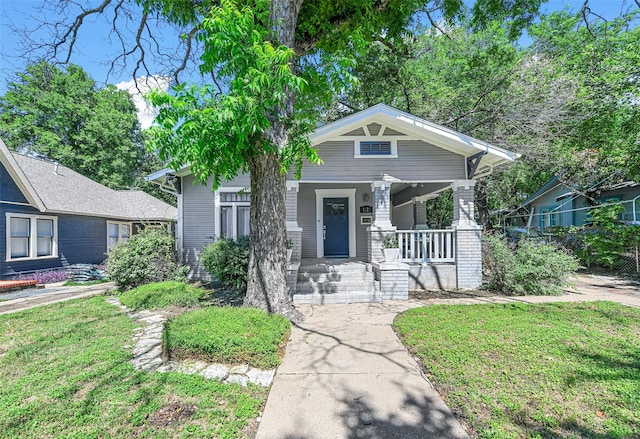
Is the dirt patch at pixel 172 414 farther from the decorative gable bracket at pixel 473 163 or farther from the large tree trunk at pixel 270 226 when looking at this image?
the decorative gable bracket at pixel 473 163

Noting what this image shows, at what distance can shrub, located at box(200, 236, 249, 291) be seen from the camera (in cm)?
699

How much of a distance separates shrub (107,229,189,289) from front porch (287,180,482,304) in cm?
379

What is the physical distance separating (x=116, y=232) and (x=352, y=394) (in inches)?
626

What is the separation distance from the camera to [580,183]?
42.8 feet

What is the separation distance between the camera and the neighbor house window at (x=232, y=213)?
30.9ft

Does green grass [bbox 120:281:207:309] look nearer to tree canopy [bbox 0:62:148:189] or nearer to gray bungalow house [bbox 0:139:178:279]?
gray bungalow house [bbox 0:139:178:279]

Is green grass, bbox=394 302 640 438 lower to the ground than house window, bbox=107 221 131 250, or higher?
lower

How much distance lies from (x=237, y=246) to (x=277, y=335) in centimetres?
365

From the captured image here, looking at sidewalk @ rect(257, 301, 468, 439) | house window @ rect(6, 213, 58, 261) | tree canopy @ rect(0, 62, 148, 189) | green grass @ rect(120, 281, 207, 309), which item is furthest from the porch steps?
tree canopy @ rect(0, 62, 148, 189)

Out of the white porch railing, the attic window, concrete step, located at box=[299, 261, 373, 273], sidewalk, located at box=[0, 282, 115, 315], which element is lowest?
sidewalk, located at box=[0, 282, 115, 315]

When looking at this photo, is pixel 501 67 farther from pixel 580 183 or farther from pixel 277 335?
pixel 277 335

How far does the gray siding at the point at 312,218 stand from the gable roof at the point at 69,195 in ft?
30.2

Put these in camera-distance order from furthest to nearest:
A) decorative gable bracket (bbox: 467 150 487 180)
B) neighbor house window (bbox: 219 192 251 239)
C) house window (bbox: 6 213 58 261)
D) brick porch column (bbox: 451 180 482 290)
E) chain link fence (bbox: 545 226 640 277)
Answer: house window (bbox: 6 213 58 261), neighbor house window (bbox: 219 192 251 239), chain link fence (bbox: 545 226 640 277), brick porch column (bbox: 451 180 482 290), decorative gable bracket (bbox: 467 150 487 180)

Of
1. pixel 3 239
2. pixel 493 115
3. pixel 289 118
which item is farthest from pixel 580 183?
pixel 3 239
